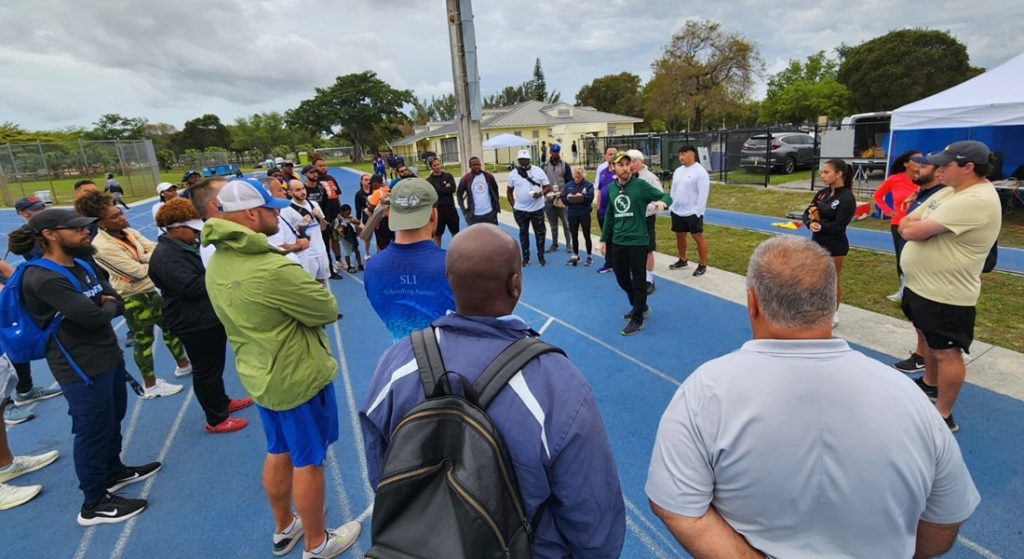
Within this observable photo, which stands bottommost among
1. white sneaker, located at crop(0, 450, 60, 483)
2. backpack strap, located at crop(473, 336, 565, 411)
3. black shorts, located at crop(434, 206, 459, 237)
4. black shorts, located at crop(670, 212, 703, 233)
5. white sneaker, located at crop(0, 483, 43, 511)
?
white sneaker, located at crop(0, 483, 43, 511)

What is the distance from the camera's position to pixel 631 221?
17.3ft

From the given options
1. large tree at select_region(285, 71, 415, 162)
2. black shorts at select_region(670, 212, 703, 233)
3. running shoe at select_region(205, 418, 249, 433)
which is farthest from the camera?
large tree at select_region(285, 71, 415, 162)

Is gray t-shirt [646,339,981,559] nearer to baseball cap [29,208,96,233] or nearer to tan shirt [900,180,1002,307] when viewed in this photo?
tan shirt [900,180,1002,307]

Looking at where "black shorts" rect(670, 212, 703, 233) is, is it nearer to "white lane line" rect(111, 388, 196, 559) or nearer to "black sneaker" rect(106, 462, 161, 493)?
"white lane line" rect(111, 388, 196, 559)

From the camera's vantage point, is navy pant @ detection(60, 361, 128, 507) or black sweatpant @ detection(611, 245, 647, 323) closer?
navy pant @ detection(60, 361, 128, 507)

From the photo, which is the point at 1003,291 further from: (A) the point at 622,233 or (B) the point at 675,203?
(A) the point at 622,233

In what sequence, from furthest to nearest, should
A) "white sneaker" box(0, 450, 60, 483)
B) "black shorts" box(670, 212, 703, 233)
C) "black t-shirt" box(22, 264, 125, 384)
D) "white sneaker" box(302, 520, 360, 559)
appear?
1. "black shorts" box(670, 212, 703, 233)
2. "white sneaker" box(0, 450, 60, 483)
3. "black t-shirt" box(22, 264, 125, 384)
4. "white sneaker" box(302, 520, 360, 559)

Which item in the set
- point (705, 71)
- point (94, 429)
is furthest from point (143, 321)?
point (705, 71)

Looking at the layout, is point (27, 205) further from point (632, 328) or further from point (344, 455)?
point (632, 328)

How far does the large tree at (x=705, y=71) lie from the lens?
3550cm

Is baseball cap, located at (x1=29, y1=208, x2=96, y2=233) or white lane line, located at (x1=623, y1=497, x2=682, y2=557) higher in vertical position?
baseball cap, located at (x1=29, y1=208, x2=96, y2=233)

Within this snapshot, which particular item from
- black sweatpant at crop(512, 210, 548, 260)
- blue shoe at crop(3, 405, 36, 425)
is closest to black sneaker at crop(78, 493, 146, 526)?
blue shoe at crop(3, 405, 36, 425)

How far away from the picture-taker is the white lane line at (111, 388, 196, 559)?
3.00 metres

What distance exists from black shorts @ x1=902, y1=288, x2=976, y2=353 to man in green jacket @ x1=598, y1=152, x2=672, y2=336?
2.43m
